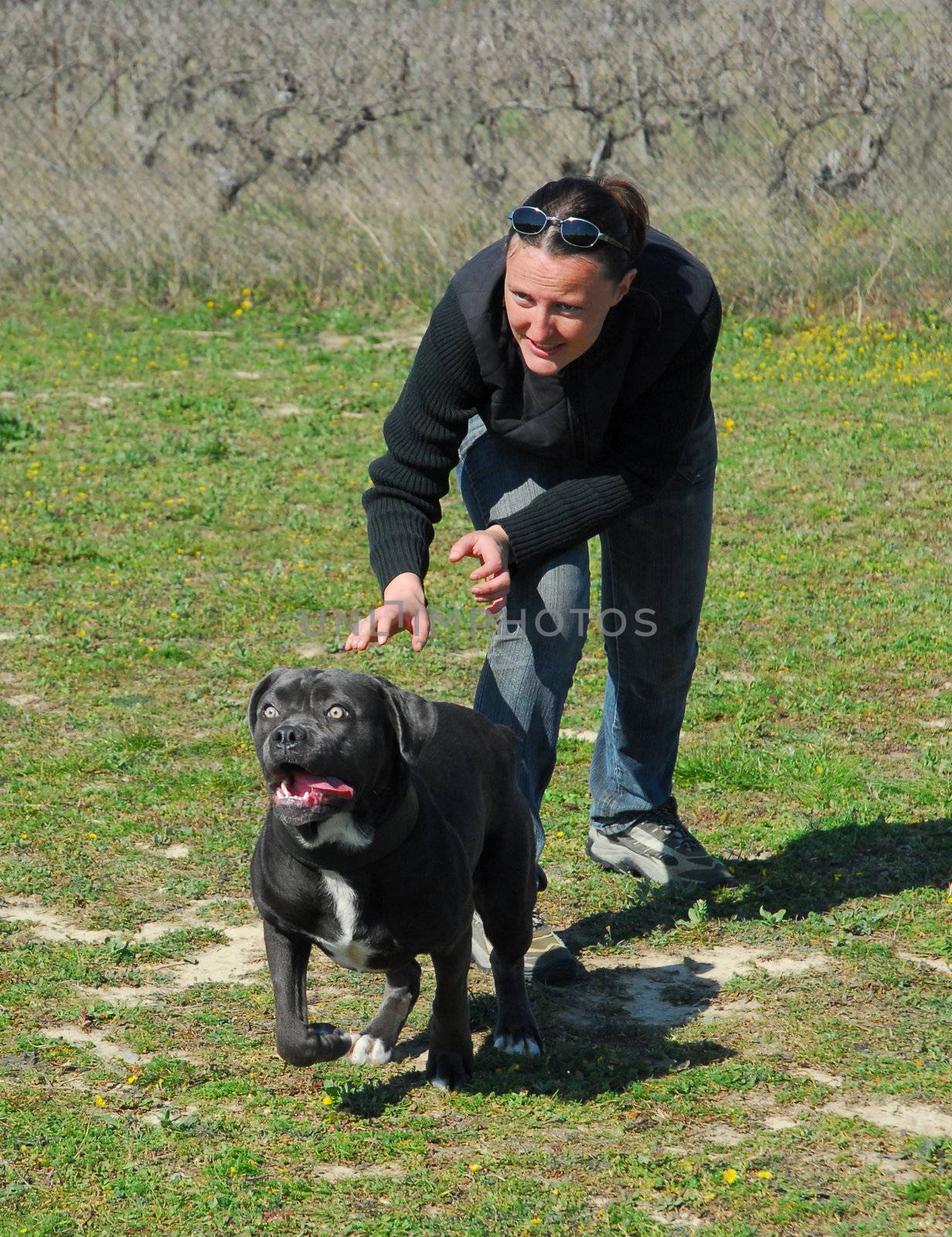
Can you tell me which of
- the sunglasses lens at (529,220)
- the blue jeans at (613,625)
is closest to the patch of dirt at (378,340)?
the blue jeans at (613,625)

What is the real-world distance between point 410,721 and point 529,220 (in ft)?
3.52

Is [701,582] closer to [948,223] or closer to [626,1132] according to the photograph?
[626,1132]

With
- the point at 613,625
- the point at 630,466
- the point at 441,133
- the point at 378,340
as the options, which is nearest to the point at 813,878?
the point at 613,625

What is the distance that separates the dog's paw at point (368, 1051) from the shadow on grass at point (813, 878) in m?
0.77

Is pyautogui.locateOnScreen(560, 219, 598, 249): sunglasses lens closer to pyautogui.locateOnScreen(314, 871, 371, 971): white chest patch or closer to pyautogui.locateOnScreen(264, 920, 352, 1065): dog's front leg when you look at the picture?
pyautogui.locateOnScreen(314, 871, 371, 971): white chest patch

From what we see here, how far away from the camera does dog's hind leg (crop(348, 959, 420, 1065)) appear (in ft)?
10.9

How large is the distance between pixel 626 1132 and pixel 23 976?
1524mm

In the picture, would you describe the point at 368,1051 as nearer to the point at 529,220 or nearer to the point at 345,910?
the point at 345,910

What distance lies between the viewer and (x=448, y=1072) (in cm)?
323

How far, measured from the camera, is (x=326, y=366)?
999cm

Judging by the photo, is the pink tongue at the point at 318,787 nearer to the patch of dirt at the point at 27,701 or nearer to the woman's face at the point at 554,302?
the woman's face at the point at 554,302

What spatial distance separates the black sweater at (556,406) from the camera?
346cm

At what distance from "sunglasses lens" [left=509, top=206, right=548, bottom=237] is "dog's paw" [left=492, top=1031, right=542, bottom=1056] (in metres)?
1.75

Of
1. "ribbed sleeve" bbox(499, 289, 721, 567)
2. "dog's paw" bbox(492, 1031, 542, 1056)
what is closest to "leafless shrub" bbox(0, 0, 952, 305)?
"ribbed sleeve" bbox(499, 289, 721, 567)
